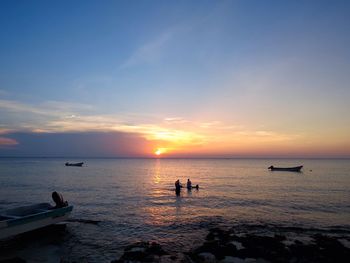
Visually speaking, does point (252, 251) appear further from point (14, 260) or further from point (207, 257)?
point (14, 260)

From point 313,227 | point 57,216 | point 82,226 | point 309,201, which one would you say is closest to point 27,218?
point 57,216

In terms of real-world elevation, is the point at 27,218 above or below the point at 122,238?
above

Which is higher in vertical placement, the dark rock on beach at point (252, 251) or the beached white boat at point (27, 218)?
the beached white boat at point (27, 218)

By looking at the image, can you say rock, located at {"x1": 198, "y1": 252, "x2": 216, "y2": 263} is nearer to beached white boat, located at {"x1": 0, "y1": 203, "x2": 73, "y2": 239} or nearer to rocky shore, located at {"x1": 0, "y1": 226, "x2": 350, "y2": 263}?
rocky shore, located at {"x1": 0, "y1": 226, "x2": 350, "y2": 263}

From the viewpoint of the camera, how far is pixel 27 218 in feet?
60.2

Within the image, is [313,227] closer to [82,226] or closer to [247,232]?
[247,232]

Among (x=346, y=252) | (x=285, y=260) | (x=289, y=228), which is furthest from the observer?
(x=289, y=228)

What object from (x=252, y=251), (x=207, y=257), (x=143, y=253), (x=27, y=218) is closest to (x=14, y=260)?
(x=27, y=218)

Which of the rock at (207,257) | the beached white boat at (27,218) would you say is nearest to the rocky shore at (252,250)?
the rock at (207,257)

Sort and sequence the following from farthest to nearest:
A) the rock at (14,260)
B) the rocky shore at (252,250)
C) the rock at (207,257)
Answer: the rocky shore at (252,250), the rock at (207,257), the rock at (14,260)

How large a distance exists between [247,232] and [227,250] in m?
5.58

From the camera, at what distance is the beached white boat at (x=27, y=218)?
671 inches

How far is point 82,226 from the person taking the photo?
75.9 feet

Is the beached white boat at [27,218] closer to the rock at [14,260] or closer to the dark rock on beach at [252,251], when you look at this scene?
the rock at [14,260]
